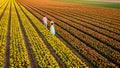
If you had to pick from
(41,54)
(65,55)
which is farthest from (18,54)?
(65,55)

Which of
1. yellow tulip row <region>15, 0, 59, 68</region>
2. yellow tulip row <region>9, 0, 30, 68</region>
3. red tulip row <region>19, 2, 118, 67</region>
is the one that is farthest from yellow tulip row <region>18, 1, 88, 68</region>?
yellow tulip row <region>9, 0, 30, 68</region>

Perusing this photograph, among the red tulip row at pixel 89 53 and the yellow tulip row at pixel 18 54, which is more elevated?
the yellow tulip row at pixel 18 54

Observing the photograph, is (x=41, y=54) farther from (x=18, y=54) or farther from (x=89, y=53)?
(x=89, y=53)

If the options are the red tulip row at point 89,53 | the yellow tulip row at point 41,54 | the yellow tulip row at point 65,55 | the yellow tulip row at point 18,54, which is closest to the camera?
the yellow tulip row at point 18,54

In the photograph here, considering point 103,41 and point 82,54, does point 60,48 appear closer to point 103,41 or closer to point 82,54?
point 82,54

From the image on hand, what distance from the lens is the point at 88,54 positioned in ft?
51.4

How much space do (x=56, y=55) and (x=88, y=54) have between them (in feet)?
7.44

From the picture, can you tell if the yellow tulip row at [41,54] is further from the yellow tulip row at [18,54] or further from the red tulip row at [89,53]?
the red tulip row at [89,53]

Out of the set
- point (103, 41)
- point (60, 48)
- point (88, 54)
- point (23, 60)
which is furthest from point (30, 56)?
point (103, 41)

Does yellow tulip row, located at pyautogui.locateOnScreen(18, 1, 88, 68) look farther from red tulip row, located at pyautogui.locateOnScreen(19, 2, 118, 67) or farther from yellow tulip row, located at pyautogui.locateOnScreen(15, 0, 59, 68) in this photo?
red tulip row, located at pyautogui.locateOnScreen(19, 2, 118, 67)

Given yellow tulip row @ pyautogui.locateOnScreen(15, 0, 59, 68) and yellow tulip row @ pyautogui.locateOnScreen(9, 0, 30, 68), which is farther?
yellow tulip row @ pyautogui.locateOnScreen(15, 0, 59, 68)

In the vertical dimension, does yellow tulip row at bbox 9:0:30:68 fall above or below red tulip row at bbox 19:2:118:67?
above

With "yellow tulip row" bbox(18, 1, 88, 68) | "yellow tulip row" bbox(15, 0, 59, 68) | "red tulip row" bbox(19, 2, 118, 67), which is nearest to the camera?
"yellow tulip row" bbox(15, 0, 59, 68)

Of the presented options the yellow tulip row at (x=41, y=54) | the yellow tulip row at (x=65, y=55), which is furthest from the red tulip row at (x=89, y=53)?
the yellow tulip row at (x=41, y=54)
